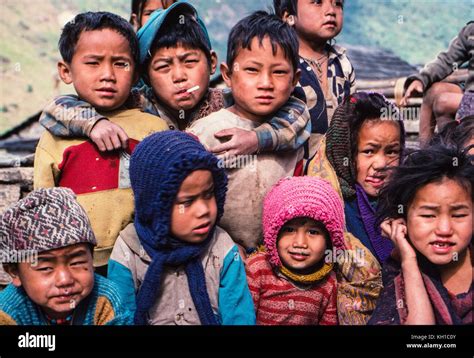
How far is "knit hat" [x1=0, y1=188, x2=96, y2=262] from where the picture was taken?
10.5ft

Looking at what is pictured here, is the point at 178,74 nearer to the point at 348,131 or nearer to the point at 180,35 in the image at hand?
the point at 180,35

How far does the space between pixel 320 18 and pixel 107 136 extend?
170 cm

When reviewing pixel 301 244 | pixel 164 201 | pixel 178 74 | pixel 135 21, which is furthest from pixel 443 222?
pixel 135 21

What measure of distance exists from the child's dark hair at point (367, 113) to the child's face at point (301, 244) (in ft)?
2.15

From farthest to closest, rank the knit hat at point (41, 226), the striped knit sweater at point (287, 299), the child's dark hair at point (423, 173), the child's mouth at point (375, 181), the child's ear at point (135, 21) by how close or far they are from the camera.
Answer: the child's ear at point (135, 21)
the child's mouth at point (375, 181)
the striped knit sweater at point (287, 299)
the child's dark hair at point (423, 173)
the knit hat at point (41, 226)

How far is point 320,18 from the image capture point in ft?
15.0

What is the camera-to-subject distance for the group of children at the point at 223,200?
3352 mm

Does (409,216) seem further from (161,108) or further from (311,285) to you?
(161,108)

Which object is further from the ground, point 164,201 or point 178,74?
point 178,74

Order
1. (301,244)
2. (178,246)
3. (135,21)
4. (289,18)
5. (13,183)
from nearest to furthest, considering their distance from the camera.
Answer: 1. (178,246)
2. (301,244)
3. (13,183)
4. (289,18)
5. (135,21)

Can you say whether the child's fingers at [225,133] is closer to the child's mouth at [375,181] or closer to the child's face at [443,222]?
the child's mouth at [375,181]

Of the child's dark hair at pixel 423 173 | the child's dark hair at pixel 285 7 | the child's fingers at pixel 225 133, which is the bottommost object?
the child's dark hair at pixel 423 173

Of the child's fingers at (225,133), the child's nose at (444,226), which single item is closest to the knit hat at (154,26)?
the child's fingers at (225,133)

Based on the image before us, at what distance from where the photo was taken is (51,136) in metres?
3.83
